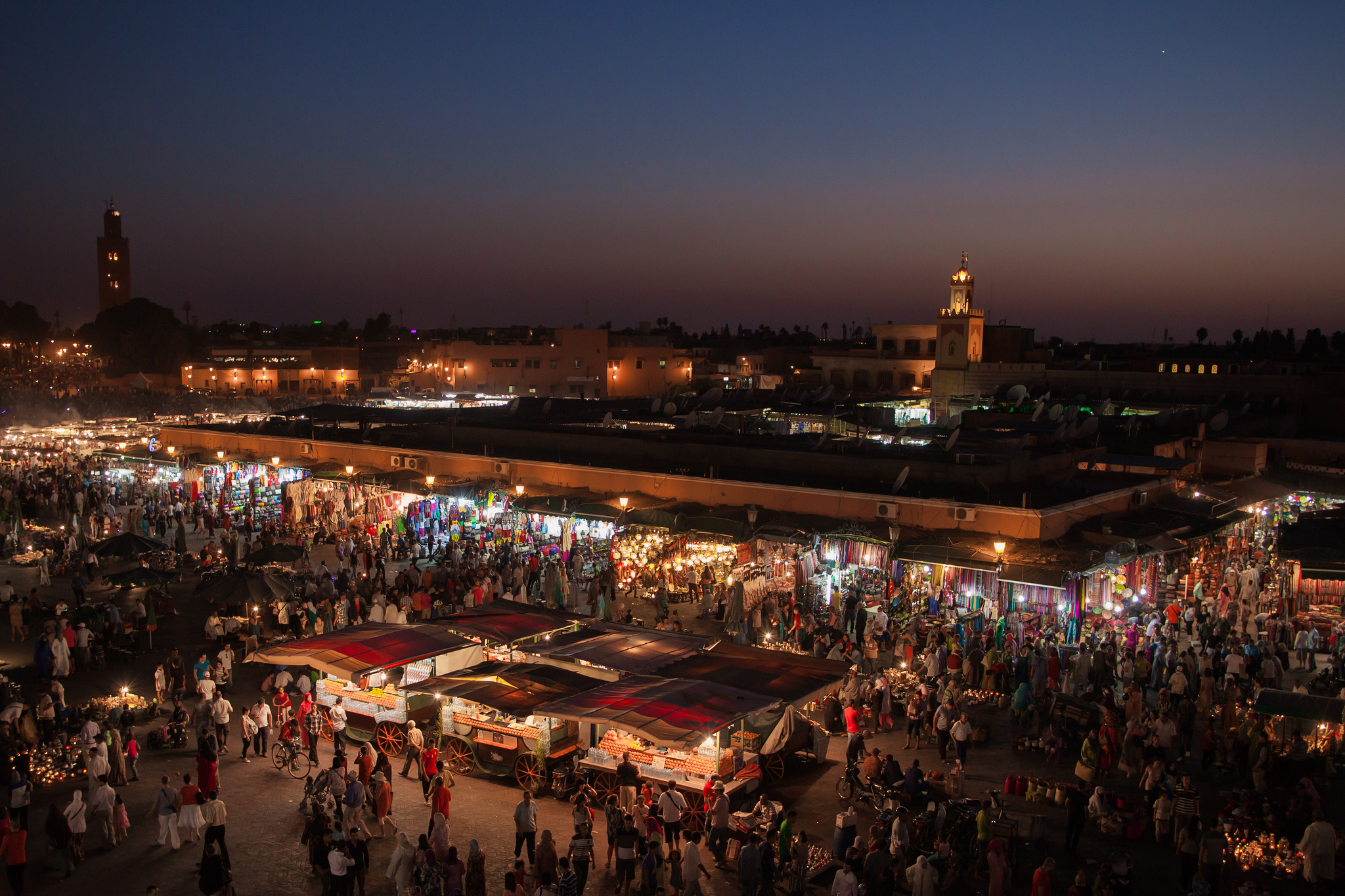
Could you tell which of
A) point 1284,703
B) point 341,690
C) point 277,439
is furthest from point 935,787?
point 277,439

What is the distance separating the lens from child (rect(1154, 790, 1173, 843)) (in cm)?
1004

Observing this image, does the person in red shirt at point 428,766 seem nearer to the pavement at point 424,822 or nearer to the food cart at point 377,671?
the pavement at point 424,822

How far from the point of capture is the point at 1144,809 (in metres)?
10.5

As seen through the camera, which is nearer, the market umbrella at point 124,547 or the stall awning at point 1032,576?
the stall awning at point 1032,576

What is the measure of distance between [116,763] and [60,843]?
7.06 feet

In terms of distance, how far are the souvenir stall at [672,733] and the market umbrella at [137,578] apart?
11012 millimetres

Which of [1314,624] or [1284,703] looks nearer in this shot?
[1284,703]

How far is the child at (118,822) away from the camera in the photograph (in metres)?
10.1

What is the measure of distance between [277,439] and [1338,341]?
107m

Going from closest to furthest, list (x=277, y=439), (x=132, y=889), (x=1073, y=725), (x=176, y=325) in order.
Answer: (x=132, y=889) < (x=1073, y=725) < (x=277, y=439) < (x=176, y=325)

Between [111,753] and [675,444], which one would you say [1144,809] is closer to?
[111,753]

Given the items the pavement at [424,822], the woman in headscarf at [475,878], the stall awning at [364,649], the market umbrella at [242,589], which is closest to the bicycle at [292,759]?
the pavement at [424,822]

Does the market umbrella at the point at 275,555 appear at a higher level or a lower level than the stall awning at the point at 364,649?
lower

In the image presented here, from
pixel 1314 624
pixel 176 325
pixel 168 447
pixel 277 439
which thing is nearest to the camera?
pixel 1314 624
